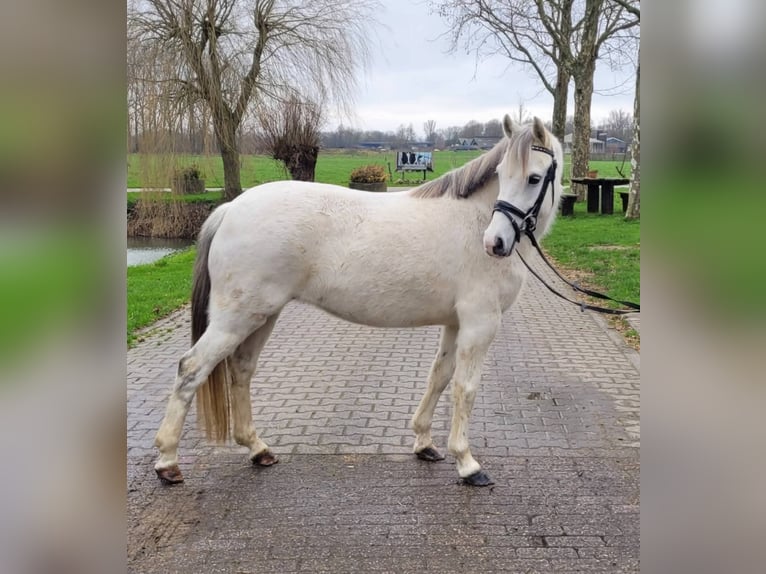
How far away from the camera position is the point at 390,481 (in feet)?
12.0

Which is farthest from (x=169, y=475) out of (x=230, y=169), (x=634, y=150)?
(x=634, y=150)

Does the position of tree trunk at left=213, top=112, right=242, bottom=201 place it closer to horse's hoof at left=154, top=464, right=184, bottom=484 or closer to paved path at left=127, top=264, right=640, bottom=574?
paved path at left=127, top=264, right=640, bottom=574

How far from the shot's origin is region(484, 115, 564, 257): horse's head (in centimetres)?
321

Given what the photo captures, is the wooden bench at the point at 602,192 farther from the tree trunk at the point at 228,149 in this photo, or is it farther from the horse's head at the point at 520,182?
the horse's head at the point at 520,182

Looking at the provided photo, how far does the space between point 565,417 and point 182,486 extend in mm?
2692

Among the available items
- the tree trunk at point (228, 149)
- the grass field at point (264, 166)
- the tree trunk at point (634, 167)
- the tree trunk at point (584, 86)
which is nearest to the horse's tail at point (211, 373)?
the grass field at point (264, 166)

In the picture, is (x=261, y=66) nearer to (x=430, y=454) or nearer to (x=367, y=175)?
(x=367, y=175)

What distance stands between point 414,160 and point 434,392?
929 inches

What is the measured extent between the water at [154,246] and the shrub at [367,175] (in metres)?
7.17

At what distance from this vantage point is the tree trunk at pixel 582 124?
20.5 meters
